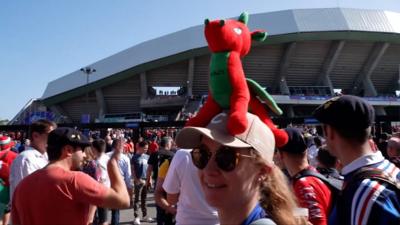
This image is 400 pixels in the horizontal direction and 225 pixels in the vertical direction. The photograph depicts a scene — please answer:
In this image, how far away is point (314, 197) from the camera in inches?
93.7

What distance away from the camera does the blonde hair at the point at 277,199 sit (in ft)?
5.08

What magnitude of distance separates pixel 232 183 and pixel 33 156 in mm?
3137

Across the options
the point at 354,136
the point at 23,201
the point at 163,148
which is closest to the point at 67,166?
the point at 23,201

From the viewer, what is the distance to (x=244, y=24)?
2.26m

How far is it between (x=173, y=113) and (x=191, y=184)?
45.9 metres

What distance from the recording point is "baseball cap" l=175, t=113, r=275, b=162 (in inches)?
60.7

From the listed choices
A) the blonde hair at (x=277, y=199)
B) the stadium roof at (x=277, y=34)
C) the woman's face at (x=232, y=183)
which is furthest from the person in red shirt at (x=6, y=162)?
the stadium roof at (x=277, y=34)

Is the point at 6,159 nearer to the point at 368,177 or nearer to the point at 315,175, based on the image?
the point at 315,175

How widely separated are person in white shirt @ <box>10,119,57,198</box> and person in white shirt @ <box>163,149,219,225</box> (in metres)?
1.56

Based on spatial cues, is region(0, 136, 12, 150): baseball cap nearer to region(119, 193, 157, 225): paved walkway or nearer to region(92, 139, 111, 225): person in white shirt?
region(92, 139, 111, 225): person in white shirt

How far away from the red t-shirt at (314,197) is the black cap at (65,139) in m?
1.51

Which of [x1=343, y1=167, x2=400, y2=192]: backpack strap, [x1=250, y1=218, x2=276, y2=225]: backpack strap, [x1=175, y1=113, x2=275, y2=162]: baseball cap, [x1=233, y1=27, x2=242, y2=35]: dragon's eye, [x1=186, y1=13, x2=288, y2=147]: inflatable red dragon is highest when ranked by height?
[x1=233, y1=27, x2=242, y2=35]: dragon's eye

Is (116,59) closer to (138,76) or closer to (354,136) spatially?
(138,76)

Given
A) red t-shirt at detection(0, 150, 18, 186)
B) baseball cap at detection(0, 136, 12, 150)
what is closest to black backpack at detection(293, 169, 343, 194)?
red t-shirt at detection(0, 150, 18, 186)
